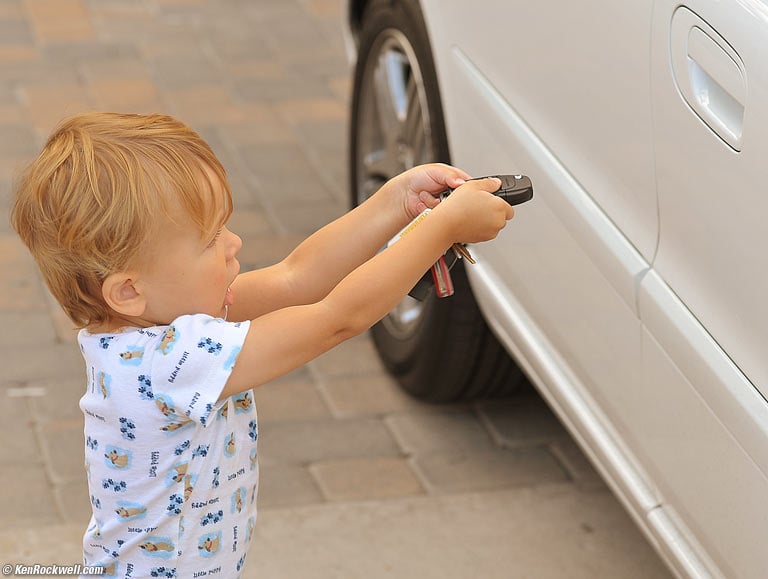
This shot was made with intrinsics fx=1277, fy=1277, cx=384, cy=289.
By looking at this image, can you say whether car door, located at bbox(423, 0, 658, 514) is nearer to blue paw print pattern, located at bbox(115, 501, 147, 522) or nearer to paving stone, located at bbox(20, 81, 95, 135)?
blue paw print pattern, located at bbox(115, 501, 147, 522)

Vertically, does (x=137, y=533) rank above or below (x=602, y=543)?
above

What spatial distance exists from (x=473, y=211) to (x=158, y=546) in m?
0.70

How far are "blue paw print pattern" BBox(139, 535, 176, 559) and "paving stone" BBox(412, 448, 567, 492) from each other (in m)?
1.32

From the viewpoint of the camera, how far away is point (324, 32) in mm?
6242

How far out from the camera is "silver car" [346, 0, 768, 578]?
1.82 metres

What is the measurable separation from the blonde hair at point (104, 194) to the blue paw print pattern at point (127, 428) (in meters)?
0.16

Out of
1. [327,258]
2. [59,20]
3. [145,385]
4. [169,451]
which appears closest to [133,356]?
[145,385]

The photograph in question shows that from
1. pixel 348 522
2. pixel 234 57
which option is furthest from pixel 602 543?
pixel 234 57

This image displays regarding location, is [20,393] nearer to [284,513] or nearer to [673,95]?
[284,513]

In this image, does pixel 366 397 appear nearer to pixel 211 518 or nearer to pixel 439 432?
pixel 439 432

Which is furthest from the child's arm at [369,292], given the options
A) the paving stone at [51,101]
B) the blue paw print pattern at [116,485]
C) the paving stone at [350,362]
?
the paving stone at [51,101]

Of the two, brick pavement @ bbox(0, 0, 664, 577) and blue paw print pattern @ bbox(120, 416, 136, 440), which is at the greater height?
blue paw print pattern @ bbox(120, 416, 136, 440)

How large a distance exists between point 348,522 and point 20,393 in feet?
3.42

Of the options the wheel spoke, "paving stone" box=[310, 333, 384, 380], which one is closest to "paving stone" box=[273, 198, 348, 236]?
"paving stone" box=[310, 333, 384, 380]
